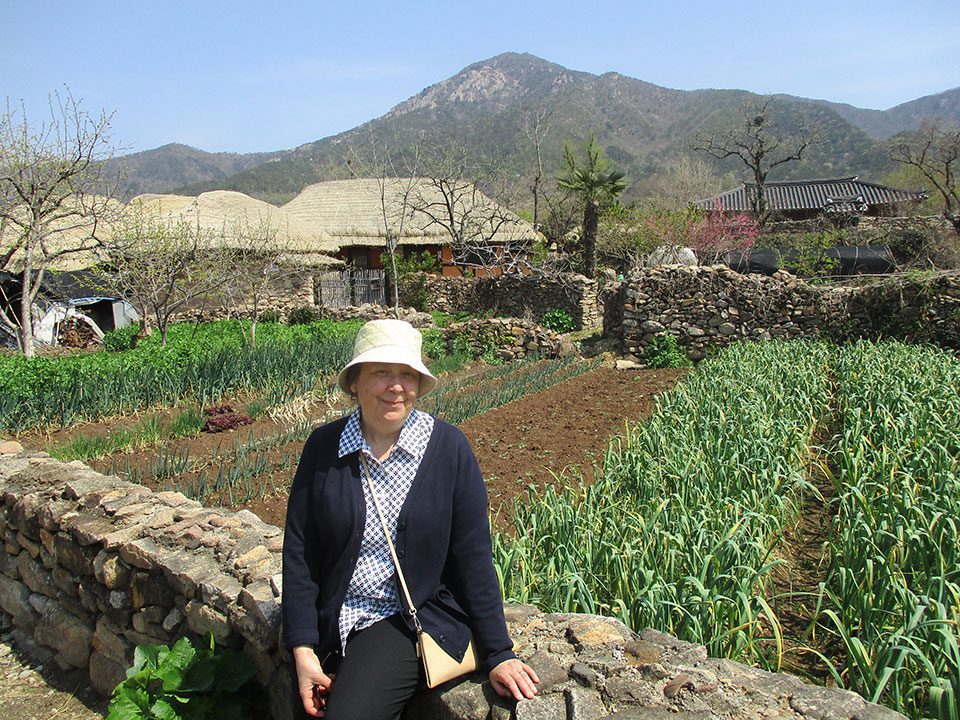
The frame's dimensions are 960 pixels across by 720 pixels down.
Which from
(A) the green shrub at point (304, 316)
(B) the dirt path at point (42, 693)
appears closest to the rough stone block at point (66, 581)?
(B) the dirt path at point (42, 693)

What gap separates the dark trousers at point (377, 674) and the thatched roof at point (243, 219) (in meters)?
17.9

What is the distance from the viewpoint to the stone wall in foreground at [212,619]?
1908 millimetres

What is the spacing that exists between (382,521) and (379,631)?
0.32 m

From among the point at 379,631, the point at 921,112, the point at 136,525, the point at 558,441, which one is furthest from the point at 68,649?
the point at 921,112

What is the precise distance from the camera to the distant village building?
35688 mm

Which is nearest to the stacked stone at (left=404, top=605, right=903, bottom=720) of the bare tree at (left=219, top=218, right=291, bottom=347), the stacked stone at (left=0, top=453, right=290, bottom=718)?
the stacked stone at (left=0, top=453, right=290, bottom=718)

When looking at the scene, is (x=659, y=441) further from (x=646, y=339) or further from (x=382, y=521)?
(x=646, y=339)

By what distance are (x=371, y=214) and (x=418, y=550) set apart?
25634mm

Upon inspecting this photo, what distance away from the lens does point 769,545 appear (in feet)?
10.9

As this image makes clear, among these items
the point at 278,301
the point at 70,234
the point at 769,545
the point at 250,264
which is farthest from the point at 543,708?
the point at 278,301

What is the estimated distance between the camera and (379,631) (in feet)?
6.70

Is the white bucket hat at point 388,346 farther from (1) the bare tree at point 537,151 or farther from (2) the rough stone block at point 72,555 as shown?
(1) the bare tree at point 537,151

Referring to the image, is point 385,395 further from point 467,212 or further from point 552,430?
point 467,212

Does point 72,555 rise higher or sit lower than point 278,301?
lower
